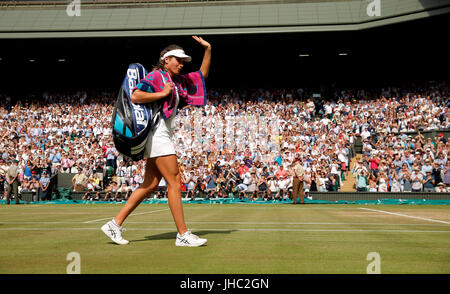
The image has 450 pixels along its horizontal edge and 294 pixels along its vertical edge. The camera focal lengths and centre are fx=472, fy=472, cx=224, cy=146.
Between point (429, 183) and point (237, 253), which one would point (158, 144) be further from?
point (429, 183)

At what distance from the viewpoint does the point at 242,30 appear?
105 ft

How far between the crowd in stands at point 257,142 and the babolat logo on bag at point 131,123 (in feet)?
57.8

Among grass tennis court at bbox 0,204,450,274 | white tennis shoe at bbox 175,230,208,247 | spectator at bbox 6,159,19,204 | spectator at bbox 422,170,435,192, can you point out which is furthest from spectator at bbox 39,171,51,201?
white tennis shoe at bbox 175,230,208,247

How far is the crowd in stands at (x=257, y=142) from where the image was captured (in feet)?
75.7

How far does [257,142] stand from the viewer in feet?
→ 91.2

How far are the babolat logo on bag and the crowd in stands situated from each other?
57.8 feet

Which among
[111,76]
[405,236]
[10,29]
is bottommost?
[405,236]

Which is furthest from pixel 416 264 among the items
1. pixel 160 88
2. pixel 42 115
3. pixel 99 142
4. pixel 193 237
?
pixel 42 115

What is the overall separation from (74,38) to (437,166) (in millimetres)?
25484

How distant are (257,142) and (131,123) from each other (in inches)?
883

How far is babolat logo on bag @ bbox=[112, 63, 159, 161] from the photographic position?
554cm

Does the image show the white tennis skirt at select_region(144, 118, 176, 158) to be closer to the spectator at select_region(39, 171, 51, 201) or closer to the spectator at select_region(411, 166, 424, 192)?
the spectator at select_region(411, 166, 424, 192)
